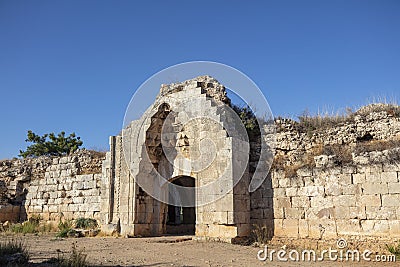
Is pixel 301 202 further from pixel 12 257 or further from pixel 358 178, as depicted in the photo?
pixel 12 257

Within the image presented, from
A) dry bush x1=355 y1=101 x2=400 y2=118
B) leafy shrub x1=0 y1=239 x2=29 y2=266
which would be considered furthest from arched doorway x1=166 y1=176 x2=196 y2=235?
leafy shrub x1=0 y1=239 x2=29 y2=266

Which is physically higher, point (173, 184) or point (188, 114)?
point (188, 114)

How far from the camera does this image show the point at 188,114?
38.0ft

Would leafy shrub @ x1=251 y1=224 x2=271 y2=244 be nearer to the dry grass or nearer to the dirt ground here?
the dirt ground

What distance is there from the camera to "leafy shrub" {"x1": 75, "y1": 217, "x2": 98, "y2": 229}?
12961 mm

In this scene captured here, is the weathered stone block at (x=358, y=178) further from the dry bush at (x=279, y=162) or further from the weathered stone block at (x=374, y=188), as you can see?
the dry bush at (x=279, y=162)

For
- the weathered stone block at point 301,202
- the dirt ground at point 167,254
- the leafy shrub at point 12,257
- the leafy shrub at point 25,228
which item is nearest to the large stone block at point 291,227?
the weathered stone block at point 301,202

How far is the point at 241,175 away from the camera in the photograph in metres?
10.2

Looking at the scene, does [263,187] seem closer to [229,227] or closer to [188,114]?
[229,227]

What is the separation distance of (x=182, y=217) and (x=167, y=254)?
296 inches

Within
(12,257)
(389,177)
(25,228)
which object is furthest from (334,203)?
(25,228)

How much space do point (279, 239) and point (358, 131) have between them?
3836mm

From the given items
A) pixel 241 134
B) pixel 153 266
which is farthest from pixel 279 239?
pixel 153 266

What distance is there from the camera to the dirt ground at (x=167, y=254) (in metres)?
6.96
